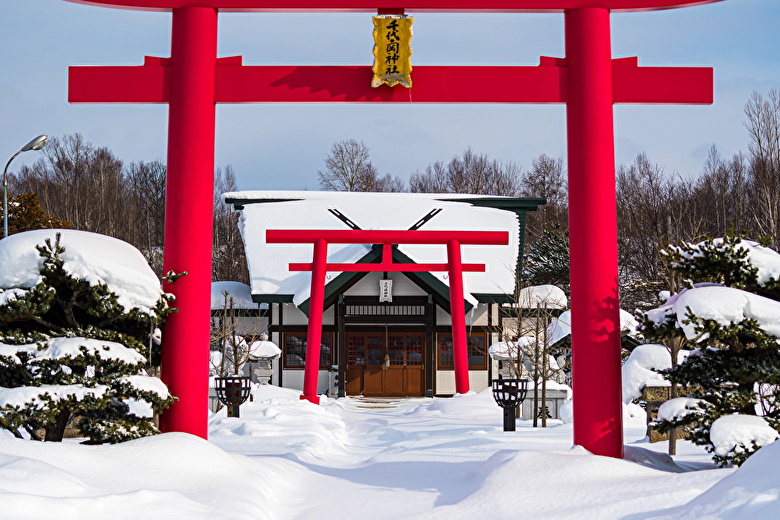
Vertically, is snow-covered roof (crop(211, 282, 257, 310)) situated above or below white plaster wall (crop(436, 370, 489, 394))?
above

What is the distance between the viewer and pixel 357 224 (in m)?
24.3

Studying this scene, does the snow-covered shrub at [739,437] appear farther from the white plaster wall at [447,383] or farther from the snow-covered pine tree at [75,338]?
the white plaster wall at [447,383]

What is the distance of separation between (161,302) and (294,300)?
15.7 m

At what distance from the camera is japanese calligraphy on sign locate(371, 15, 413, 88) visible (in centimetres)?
707

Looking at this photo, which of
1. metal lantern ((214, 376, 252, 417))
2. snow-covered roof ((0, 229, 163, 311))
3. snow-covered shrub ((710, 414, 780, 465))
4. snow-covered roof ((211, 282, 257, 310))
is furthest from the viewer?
snow-covered roof ((211, 282, 257, 310))

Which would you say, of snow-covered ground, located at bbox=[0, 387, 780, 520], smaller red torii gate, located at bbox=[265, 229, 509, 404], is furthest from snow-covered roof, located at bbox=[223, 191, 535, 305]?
snow-covered ground, located at bbox=[0, 387, 780, 520]

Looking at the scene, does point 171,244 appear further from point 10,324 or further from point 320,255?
point 320,255

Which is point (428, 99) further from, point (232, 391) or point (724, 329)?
point (232, 391)

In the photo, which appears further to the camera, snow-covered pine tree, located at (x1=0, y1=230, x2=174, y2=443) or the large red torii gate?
the large red torii gate

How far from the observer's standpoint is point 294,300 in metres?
22.2

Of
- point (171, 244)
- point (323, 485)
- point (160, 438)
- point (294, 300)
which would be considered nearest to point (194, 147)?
point (171, 244)

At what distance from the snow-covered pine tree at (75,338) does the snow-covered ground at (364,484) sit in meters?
0.48

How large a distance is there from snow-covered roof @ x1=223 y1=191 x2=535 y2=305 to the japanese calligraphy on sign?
50.0ft

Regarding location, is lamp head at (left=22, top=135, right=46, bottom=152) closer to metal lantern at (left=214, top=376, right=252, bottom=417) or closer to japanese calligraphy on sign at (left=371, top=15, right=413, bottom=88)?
metal lantern at (left=214, top=376, right=252, bottom=417)
